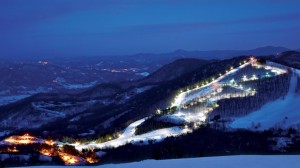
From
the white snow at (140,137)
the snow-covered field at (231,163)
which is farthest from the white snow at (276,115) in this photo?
the snow-covered field at (231,163)

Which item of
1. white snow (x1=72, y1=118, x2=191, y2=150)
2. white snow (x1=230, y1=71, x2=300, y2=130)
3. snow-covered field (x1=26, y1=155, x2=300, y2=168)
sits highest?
white snow (x1=230, y1=71, x2=300, y2=130)

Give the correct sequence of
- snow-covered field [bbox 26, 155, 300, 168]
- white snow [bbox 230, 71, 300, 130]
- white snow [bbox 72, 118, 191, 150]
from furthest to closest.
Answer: white snow [bbox 230, 71, 300, 130] < white snow [bbox 72, 118, 191, 150] < snow-covered field [bbox 26, 155, 300, 168]

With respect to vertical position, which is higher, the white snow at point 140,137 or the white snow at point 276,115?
the white snow at point 276,115

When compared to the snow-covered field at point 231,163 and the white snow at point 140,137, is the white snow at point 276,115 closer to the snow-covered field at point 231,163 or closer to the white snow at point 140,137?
the white snow at point 140,137

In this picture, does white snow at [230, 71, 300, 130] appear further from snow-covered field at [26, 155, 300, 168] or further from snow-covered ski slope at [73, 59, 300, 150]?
snow-covered field at [26, 155, 300, 168]

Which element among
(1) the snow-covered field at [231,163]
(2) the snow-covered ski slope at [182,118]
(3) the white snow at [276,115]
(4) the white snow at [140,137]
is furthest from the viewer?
(3) the white snow at [276,115]

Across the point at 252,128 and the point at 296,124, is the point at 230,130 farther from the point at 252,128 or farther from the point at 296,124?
the point at 296,124

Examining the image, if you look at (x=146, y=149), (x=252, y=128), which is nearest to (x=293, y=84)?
(x=252, y=128)

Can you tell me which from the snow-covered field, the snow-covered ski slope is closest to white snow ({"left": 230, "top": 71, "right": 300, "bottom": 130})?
the snow-covered ski slope

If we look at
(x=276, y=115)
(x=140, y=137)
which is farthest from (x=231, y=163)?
(x=276, y=115)

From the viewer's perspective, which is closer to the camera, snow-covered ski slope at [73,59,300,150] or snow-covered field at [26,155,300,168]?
snow-covered field at [26,155,300,168]
